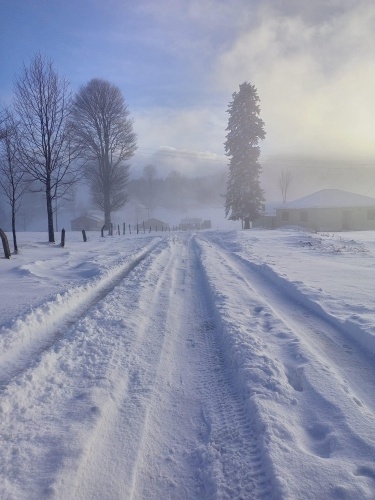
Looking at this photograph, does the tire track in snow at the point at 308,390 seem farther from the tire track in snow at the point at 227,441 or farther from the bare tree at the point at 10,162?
the bare tree at the point at 10,162

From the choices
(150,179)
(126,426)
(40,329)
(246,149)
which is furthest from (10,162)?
(150,179)

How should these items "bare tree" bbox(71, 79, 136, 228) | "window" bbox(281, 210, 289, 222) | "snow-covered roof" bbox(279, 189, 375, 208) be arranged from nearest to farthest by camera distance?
"bare tree" bbox(71, 79, 136, 228) → "snow-covered roof" bbox(279, 189, 375, 208) → "window" bbox(281, 210, 289, 222)

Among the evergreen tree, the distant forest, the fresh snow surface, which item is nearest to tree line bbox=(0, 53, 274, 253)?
the evergreen tree

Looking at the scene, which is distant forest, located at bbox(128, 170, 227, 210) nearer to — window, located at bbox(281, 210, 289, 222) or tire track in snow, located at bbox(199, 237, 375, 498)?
window, located at bbox(281, 210, 289, 222)

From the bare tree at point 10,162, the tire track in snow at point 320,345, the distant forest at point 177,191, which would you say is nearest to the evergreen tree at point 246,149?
the bare tree at point 10,162

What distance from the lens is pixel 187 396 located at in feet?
10.1

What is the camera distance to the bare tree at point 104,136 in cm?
2600

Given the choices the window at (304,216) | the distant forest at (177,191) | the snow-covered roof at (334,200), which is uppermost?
the distant forest at (177,191)

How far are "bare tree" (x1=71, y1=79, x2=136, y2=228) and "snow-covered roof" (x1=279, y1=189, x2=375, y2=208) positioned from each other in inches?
886

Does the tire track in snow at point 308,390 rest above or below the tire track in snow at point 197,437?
above

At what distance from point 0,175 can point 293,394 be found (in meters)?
18.2

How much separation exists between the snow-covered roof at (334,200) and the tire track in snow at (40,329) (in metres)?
35.7

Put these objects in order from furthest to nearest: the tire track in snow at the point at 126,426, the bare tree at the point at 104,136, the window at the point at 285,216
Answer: the window at the point at 285,216, the bare tree at the point at 104,136, the tire track in snow at the point at 126,426

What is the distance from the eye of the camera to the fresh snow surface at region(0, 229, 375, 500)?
210cm
